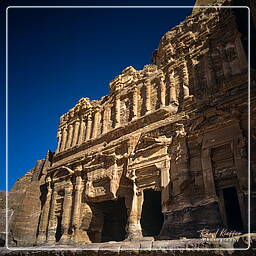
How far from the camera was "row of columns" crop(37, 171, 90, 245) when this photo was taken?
13624 mm

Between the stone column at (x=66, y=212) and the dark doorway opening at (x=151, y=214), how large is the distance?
4.17 m

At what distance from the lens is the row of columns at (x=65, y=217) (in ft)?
44.7

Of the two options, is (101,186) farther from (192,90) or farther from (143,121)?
(192,90)

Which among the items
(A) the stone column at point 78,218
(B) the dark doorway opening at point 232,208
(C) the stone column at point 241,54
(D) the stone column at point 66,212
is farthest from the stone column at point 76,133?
(C) the stone column at point 241,54

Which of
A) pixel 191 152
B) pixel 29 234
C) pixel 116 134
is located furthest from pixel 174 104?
pixel 29 234

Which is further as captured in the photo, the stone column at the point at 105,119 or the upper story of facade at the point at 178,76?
the stone column at the point at 105,119

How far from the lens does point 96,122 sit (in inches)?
658

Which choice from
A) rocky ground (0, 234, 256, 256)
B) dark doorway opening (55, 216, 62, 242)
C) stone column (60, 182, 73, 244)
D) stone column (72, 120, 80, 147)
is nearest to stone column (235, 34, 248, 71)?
rocky ground (0, 234, 256, 256)

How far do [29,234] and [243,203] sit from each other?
12.6m

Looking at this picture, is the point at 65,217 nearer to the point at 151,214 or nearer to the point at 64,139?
the point at 151,214

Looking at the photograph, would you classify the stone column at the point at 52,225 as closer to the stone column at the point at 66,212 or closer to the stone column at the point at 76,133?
the stone column at the point at 66,212

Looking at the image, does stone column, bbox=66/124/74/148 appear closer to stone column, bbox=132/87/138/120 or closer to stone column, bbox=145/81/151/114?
stone column, bbox=132/87/138/120
